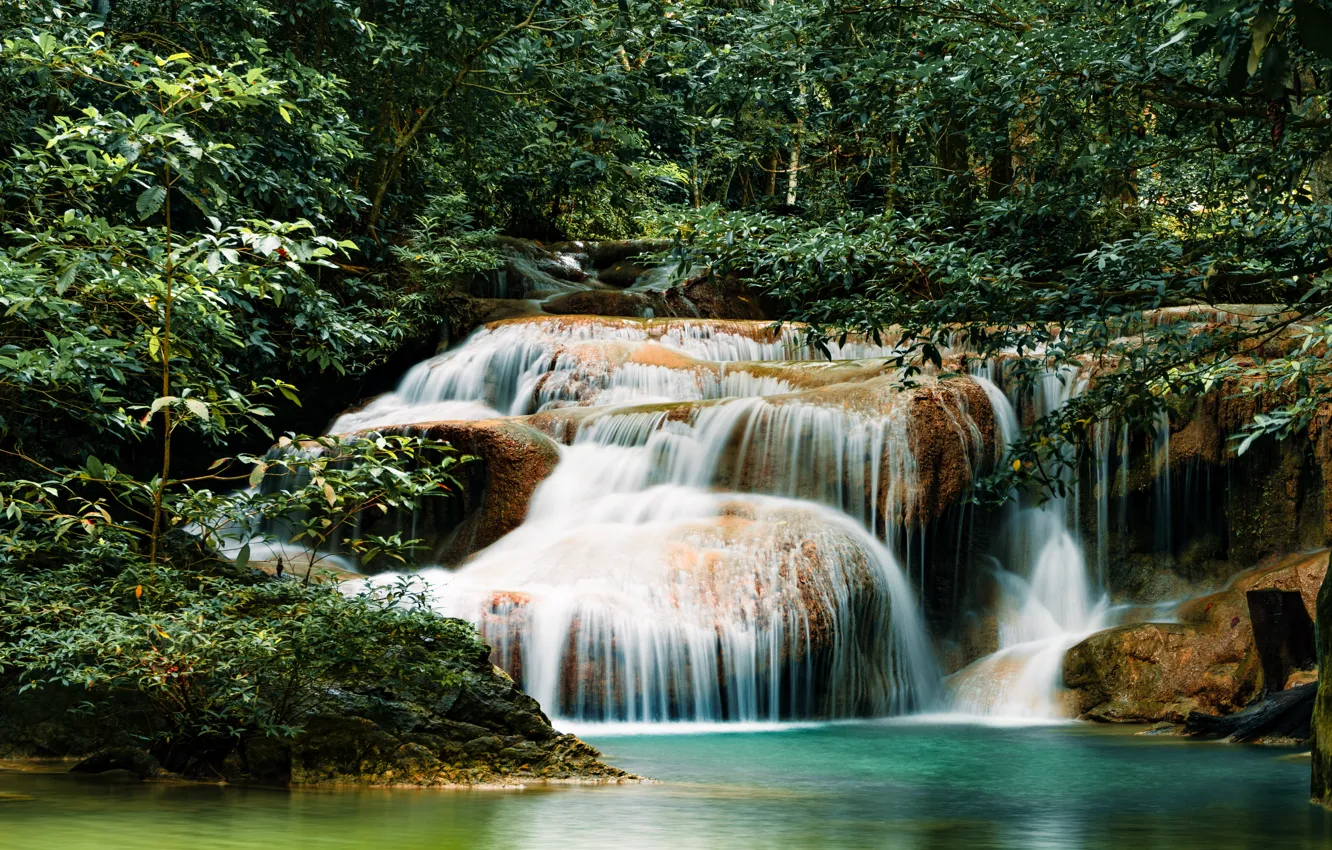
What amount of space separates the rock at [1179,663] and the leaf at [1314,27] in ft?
28.6

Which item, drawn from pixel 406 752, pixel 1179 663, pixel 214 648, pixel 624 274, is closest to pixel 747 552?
pixel 1179 663

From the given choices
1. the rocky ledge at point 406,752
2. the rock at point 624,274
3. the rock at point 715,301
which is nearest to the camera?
the rocky ledge at point 406,752

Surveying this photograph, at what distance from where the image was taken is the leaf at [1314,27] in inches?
109

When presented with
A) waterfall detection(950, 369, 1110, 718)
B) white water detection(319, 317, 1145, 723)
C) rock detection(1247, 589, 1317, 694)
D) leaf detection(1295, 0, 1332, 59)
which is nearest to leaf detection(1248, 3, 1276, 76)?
leaf detection(1295, 0, 1332, 59)

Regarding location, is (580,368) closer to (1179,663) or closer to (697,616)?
(697,616)

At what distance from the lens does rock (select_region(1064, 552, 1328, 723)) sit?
421 inches

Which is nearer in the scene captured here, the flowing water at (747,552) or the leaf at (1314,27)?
the leaf at (1314,27)

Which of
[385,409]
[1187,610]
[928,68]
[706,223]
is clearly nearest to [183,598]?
[706,223]

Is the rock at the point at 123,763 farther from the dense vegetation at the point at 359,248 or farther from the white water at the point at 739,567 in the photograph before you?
the white water at the point at 739,567

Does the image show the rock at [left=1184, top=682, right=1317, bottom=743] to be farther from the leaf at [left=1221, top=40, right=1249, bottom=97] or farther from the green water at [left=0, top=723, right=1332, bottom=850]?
the leaf at [left=1221, top=40, right=1249, bottom=97]

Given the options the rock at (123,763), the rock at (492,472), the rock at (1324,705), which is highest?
the rock at (492,472)

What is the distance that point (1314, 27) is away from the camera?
2785 millimetres

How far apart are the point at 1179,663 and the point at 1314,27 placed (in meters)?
9.26

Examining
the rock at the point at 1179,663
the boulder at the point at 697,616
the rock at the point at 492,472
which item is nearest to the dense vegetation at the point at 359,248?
the rock at the point at 492,472
